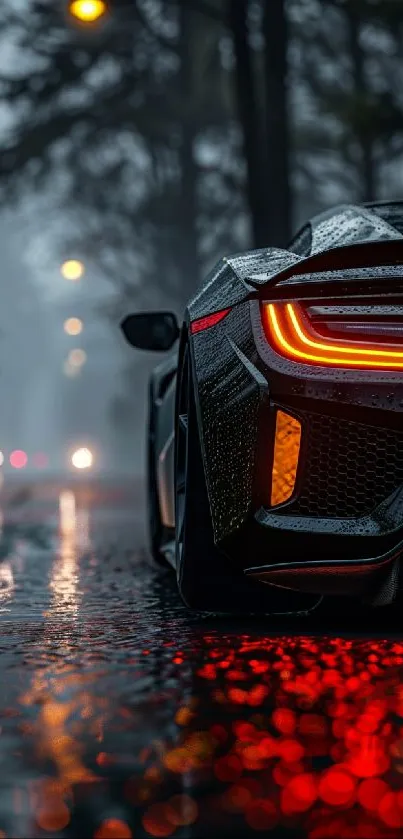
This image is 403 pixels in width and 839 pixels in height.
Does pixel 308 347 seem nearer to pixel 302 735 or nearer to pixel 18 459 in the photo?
pixel 302 735

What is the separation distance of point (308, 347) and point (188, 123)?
1085 inches

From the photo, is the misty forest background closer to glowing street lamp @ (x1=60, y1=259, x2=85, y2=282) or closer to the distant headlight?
glowing street lamp @ (x1=60, y1=259, x2=85, y2=282)

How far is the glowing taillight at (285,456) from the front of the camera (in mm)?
4273

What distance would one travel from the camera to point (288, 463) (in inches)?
169

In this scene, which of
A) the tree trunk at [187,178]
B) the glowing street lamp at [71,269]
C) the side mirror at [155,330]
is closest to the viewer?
the side mirror at [155,330]

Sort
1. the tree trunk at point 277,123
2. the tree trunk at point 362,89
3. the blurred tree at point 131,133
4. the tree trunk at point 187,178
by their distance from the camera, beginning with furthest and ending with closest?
the tree trunk at point 187,178, the tree trunk at point 362,89, the blurred tree at point 131,133, the tree trunk at point 277,123

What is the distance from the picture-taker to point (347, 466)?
14.0 ft

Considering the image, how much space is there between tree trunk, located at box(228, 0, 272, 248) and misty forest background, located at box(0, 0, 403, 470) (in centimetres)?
2

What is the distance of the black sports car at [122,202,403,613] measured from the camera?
166 inches

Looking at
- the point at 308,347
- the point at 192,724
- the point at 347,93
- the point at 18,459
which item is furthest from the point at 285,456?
the point at 18,459

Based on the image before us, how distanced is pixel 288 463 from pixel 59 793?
64.2 inches

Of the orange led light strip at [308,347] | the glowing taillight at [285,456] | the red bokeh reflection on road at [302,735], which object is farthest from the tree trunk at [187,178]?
the red bokeh reflection on road at [302,735]

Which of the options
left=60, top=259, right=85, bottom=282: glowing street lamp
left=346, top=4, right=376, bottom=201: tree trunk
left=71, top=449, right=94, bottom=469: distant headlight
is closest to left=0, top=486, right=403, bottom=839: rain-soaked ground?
left=346, top=4, right=376, bottom=201: tree trunk

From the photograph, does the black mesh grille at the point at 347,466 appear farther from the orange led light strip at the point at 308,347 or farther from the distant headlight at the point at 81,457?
the distant headlight at the point at 81,457
